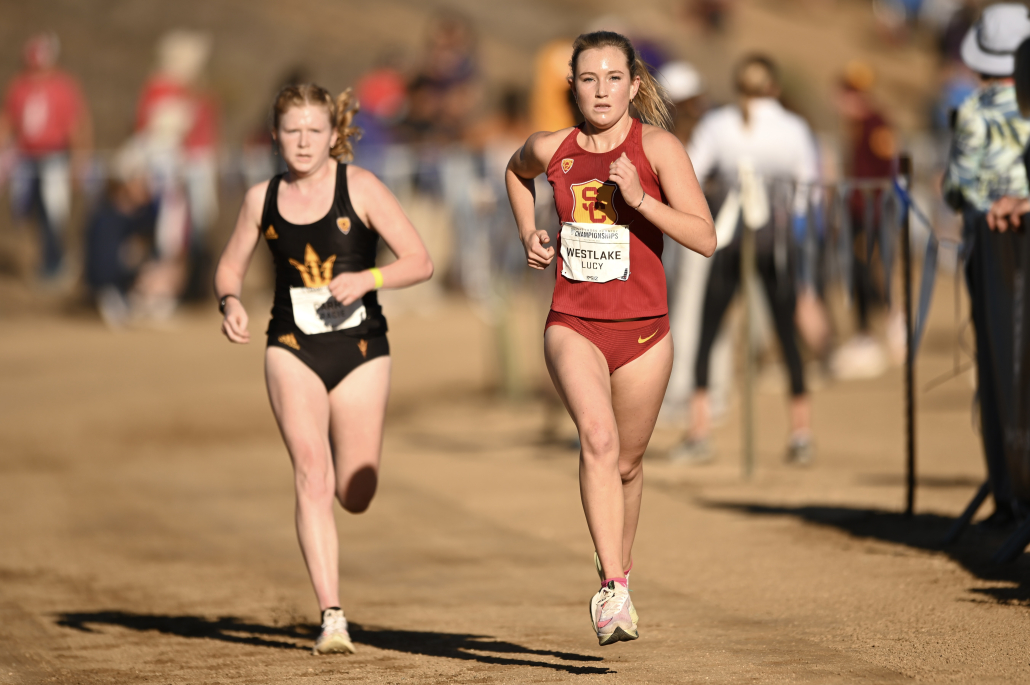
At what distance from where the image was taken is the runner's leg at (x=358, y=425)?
5.74 metres

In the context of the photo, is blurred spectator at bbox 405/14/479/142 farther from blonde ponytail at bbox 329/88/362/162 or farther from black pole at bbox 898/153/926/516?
blonde ponytail at bbox 329/88/362/162

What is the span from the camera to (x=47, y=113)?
1714 cm

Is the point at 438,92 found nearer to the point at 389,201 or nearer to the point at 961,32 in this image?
the point at 961,32

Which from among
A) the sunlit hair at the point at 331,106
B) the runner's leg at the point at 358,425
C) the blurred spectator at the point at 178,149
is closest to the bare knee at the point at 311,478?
the runner's leg at the point at 358,425

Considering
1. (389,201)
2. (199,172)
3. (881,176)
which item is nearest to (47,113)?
(199,172)

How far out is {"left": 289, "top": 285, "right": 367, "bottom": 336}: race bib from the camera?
570 cm

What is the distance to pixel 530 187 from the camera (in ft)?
18.0

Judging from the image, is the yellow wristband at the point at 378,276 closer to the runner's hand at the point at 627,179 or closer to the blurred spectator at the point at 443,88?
the runner's hand at the point at 627,179

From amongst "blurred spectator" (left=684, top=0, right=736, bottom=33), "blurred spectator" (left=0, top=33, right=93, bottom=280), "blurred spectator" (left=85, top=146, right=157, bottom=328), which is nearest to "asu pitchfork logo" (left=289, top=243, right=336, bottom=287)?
"blurred spectator" (left=85, top=146, right=157, bottom=328)

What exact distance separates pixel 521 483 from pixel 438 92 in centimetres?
850

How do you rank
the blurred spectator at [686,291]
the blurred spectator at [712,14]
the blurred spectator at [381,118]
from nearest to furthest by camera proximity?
the blurred spectator at [686,291], the blurred spectator at [381,118], the blurred spectator at [712,14]

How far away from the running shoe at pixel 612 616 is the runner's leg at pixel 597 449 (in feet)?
0.29

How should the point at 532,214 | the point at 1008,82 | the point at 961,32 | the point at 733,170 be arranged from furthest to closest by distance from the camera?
1. the point at 961,32
2. the point at 733,170
3. the point at 1008,82
4. the point at 532,214

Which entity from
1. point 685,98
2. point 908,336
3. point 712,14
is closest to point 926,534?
point 908,336
